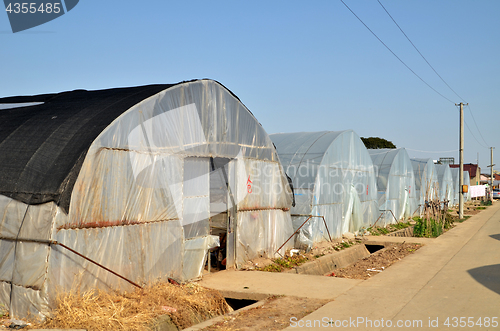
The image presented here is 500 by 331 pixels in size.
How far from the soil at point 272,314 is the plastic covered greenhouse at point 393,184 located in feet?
50.1

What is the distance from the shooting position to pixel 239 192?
38.4 ft

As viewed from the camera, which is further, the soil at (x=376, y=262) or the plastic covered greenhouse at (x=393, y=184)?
the plastic covered greenhouse at (x=393, y=184)

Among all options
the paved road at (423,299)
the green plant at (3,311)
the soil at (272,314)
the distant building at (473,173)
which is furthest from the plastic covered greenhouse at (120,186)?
the distant building at (473,173)

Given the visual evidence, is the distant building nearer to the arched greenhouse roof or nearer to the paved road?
the paved road

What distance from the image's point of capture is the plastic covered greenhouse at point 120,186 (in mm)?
6992

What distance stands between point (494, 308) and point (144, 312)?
19.0ft

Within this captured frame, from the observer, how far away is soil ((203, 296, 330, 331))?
6906mm

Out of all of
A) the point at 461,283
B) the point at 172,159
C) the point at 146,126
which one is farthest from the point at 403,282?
the point at 146,126

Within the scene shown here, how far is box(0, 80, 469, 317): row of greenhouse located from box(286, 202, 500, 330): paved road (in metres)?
3.23

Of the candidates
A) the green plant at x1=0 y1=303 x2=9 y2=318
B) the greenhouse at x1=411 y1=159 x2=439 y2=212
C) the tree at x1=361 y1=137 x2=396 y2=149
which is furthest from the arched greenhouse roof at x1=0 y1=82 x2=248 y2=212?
the tree at x1=361 y1=137 x2=396 y2=149

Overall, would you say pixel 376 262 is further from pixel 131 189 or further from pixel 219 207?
pixel 131 189

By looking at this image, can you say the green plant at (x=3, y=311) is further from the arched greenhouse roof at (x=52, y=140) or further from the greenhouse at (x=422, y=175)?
the greenhouse at (x=422, y=175)

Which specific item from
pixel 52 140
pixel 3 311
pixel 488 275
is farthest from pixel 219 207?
pixel 488 275

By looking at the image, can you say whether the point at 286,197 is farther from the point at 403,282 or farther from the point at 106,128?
the point at 106,128
